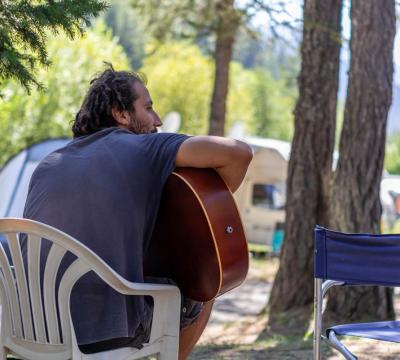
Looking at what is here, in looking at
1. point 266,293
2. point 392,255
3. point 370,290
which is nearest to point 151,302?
point 392,255

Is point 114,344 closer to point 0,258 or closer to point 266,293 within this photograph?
point 0,258

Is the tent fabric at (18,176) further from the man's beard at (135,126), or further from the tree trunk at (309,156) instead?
the man's beard at (135,126)

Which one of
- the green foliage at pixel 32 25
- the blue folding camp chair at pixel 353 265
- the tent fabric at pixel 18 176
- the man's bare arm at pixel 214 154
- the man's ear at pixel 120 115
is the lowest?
the tent fabric at pixel 18 176

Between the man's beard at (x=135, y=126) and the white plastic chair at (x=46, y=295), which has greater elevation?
the man's beard at (x=135, y=126)

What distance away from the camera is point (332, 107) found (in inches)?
277

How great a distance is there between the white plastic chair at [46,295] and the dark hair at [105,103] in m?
0.62

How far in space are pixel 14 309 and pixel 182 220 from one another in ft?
2.14

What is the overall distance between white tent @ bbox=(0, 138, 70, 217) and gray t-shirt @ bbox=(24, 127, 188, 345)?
25.5 feet

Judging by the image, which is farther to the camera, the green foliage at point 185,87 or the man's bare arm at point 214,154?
the green foliage at point 185,87

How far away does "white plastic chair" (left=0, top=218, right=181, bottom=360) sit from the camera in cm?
256

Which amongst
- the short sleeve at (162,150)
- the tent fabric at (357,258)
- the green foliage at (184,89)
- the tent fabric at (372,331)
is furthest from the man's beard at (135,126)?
the green foliage at (184,89)

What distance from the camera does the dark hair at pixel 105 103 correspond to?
10.1 ft

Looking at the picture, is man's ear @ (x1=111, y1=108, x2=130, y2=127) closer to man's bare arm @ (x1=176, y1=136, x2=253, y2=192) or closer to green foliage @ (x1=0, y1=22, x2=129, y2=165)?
man's bare arm @ (x1=176, y1=136, x2=253, y2=192)

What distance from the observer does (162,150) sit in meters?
2.81
